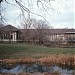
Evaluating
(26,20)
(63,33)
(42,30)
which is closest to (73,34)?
(63,33)

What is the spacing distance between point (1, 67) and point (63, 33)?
193 ft

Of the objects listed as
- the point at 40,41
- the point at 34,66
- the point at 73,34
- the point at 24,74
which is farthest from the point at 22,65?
the point at 73,34

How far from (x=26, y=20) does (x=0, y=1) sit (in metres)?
1.59

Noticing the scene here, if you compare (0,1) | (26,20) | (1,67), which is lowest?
(1,67)

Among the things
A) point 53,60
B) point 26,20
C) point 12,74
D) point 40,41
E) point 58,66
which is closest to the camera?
point 26,20

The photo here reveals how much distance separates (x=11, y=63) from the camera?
23547 mm

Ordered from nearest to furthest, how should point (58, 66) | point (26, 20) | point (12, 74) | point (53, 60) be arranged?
point (26, 20), point (12, 74), point (58, 66), point (53, 60)

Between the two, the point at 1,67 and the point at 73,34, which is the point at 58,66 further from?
the point at 73,34

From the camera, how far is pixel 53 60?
921 inches

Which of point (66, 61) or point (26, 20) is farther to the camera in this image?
point (66, 61)

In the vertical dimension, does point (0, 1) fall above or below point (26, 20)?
above

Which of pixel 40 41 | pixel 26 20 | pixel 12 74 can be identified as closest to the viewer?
pixel 26 20

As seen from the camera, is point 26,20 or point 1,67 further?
point 1,67

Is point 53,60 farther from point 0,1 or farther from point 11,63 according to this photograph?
point 0,1
